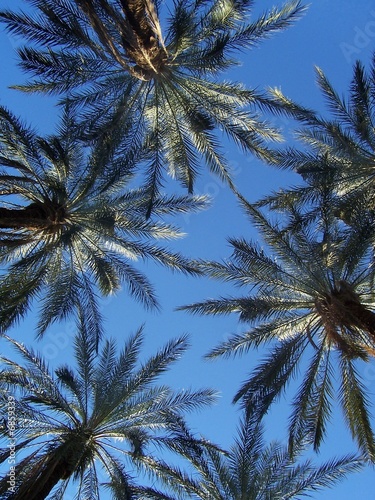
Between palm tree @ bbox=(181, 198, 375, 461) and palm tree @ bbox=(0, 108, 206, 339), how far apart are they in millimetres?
2003

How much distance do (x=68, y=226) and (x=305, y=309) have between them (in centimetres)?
550

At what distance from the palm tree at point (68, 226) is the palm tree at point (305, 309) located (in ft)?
6.57

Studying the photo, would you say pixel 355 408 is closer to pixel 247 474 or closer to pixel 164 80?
pixel 247 474

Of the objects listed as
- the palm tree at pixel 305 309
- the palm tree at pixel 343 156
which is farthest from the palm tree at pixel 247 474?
the palm tree at pixel 343 156

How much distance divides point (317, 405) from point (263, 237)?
3448 millimetres

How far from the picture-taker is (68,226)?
1229cm

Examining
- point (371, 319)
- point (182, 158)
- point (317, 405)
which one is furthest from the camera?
point (182, 158)

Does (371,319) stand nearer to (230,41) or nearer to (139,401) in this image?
(139,401)

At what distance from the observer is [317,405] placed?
10602mm

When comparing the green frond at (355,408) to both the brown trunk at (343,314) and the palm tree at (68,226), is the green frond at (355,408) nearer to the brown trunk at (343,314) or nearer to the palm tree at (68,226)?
the brown trunk at (343,314)

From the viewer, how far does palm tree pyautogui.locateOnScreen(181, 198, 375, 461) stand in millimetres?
10289

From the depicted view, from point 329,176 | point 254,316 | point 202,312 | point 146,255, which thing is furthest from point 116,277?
point 329,176

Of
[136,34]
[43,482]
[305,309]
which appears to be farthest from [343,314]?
[136,34]

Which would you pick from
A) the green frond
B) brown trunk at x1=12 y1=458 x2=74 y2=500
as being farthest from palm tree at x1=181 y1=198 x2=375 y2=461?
brown trunk at x1=12 y1=458 x2=74 y2=500
